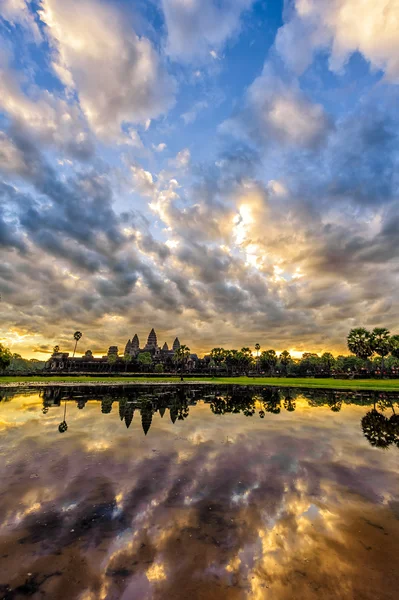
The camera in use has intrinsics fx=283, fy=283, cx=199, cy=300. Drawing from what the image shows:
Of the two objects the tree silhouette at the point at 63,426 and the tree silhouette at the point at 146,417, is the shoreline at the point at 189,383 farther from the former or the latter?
the tree silhouette at the point at 63,426

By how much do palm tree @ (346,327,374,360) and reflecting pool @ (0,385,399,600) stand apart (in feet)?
284

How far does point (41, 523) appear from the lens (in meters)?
7.16

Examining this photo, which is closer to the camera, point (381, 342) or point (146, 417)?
point (146, 417)

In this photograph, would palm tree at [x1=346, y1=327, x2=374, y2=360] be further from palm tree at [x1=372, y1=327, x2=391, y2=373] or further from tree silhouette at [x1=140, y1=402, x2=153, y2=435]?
tree silhouette at [x1=140, y1=402, x2=153, y2=435]

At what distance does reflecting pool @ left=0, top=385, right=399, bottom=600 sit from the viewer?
5234mm

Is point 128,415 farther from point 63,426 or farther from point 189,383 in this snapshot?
point 189,383

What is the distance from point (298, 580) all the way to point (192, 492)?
442 centimetres

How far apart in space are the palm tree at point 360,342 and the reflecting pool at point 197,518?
86.4 metres

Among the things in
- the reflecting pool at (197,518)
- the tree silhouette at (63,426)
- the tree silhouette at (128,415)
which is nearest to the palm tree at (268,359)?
the tree silhouette at (128,415)

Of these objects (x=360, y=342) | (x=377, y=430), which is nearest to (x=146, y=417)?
(x=377, y=430)

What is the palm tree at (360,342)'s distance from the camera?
9068cm

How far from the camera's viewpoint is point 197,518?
7.49 metres

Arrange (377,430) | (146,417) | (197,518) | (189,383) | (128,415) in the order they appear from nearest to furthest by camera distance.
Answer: (197,518), (377,430), (146,417), (128,415), (189,383)

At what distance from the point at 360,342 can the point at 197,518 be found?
99.9 metres
